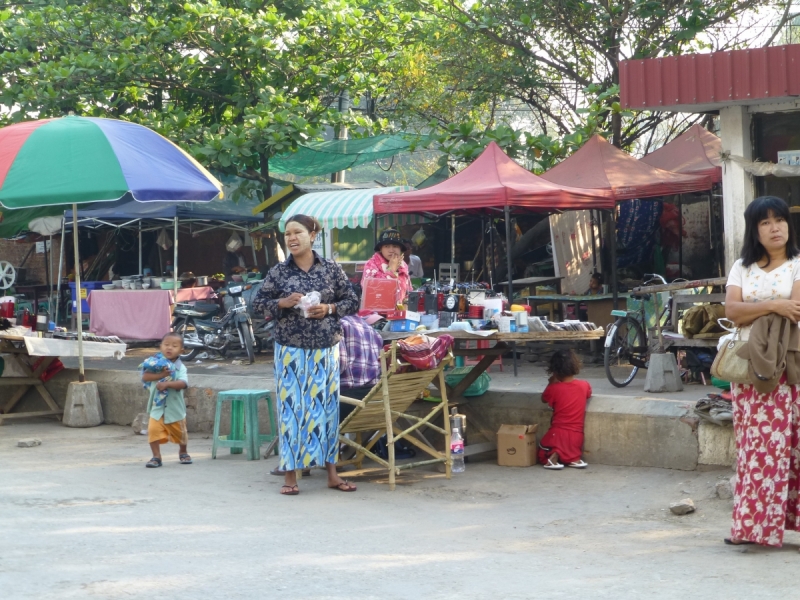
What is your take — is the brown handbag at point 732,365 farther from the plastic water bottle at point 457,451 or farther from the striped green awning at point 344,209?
the striped green awning at point 344,209

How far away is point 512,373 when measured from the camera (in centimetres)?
1233

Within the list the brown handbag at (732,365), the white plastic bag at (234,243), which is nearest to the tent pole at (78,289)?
the brown handbag at (732,365)

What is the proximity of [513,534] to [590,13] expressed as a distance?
11.6 metres

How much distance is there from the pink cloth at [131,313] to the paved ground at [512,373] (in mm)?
350

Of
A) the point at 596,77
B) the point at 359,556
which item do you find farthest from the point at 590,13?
the point at 359,556

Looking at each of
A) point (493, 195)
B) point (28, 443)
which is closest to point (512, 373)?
point (493, 195)

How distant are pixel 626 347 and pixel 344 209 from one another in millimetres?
6155

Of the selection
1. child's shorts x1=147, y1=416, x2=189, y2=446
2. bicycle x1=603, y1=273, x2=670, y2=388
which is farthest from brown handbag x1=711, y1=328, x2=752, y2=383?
bicycle x1=603, y1=273, x2=670, y2=388

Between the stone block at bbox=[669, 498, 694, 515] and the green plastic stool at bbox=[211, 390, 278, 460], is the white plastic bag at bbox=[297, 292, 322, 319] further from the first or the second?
the stone block at bbox=[669, 498, 694, 515]

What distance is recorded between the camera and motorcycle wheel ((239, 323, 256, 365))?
46.9 ft

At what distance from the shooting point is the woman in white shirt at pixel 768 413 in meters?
4.80

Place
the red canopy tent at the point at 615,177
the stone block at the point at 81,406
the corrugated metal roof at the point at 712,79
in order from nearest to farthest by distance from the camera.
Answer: the corrugated metal roof at the point at 712,79 < the stone block at the point at 81,406 < the red canopy tent at the point at 615,177

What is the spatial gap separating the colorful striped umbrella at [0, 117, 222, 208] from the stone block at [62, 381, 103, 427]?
6.90 ft

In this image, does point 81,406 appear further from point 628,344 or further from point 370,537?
point 628,344
